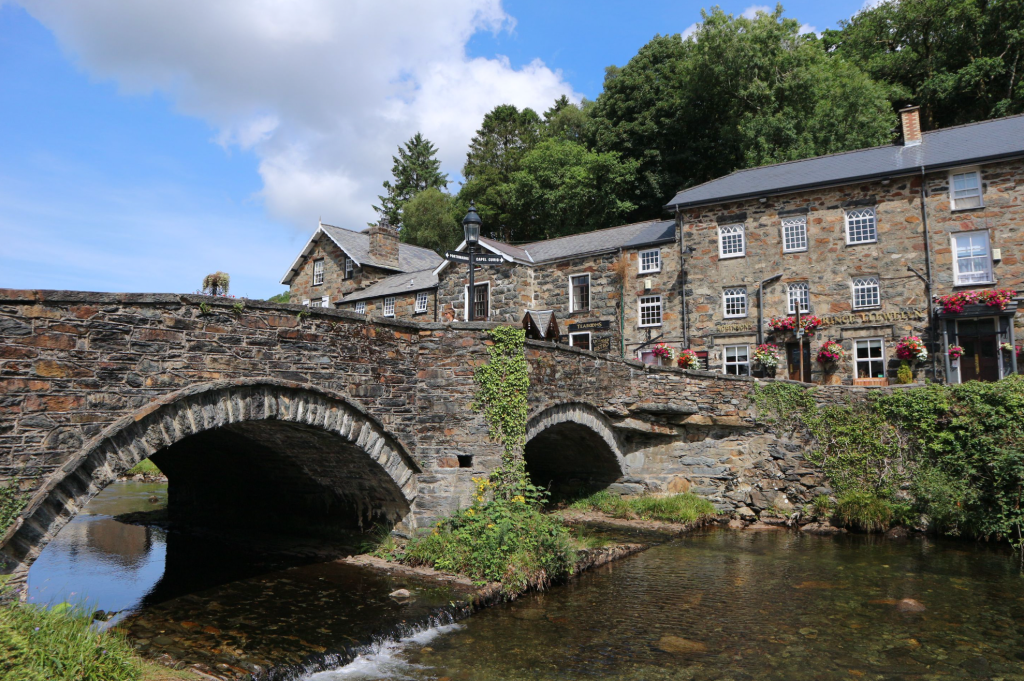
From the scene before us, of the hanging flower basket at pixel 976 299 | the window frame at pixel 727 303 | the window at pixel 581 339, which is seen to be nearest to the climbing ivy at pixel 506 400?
the window frame at pixel 727 303

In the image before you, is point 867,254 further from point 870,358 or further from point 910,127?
point 910,127

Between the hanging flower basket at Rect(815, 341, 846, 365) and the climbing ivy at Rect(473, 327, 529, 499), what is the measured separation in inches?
553

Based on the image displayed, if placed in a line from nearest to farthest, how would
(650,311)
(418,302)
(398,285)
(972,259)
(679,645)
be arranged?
(679,645)
(972,259)
(650,311)
(418,302)
(398,285)

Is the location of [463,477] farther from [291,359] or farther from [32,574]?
[32,574]

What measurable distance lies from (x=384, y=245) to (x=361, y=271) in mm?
2253

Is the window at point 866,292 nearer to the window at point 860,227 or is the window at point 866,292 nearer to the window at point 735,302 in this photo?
the window at point 860,227

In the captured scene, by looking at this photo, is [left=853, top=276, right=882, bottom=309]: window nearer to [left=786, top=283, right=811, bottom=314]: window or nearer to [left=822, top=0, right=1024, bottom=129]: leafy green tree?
[left=786, top=283, right=811, bottom=314]: window

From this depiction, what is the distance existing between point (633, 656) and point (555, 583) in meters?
3.00

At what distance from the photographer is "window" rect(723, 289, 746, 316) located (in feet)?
77.8

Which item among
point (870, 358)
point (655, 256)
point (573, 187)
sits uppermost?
point (573, 187)

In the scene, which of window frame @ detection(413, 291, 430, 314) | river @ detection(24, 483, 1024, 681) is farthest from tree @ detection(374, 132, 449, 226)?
river @ detection(24, 483, 1024, 681)

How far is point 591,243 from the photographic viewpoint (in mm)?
28188

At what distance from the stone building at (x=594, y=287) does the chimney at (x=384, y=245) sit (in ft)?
22.0

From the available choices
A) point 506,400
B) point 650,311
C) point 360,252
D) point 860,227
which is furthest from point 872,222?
point 360,252
